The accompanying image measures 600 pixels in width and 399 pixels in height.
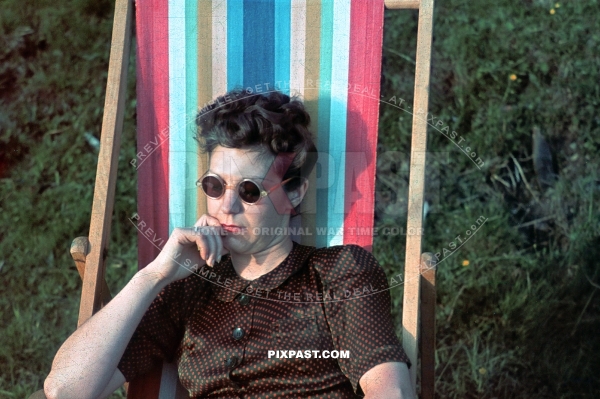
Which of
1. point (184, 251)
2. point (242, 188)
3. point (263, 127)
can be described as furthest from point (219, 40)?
point (184, 251)

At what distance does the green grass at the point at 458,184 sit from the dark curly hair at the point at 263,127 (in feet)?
4.41

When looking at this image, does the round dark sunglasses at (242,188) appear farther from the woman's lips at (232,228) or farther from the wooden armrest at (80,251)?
the wooden armrest at (80,251)

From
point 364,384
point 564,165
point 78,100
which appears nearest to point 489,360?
point 564,165

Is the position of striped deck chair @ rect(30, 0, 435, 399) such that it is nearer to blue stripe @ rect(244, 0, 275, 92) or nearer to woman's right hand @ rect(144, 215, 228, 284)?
blue stripe @ rect(244, 0, 275, 92)

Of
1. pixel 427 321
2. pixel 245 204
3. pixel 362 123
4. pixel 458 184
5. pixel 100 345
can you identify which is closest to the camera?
pixel 100 345

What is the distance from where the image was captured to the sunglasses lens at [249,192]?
1.97m

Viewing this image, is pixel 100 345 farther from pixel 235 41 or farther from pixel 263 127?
pixel 235 41

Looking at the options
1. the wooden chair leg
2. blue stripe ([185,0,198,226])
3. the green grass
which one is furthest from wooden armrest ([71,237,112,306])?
the green grass

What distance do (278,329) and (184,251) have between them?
1.00 ft

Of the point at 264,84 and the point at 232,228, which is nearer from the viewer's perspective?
the point at 232,228

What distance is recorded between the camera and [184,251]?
1992 mm

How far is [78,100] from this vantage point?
365 centimetres

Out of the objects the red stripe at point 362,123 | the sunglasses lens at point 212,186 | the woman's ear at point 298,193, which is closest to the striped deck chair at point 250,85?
the red stripe at point 362,123

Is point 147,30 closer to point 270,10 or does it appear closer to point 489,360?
point 270,10
